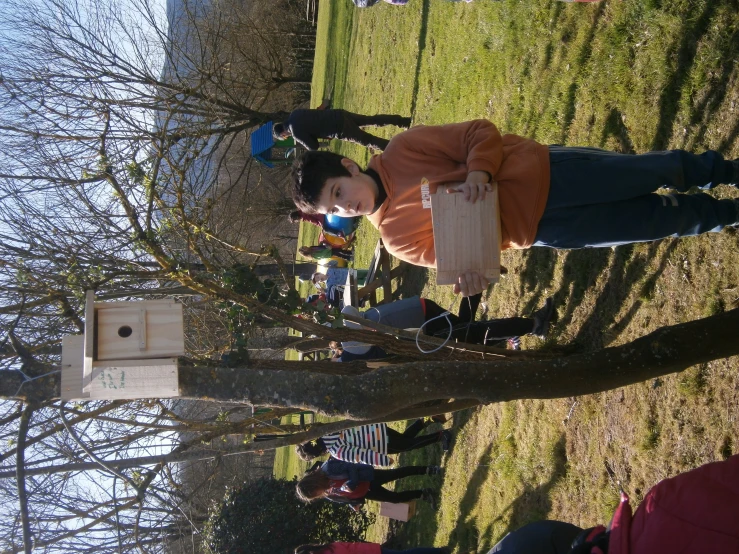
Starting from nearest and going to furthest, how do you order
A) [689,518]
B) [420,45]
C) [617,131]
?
[689,518]
[617,131]
[420,45]

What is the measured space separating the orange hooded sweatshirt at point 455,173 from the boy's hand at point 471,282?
0.40m

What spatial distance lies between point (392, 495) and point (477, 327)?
353cm

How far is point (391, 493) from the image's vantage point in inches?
325

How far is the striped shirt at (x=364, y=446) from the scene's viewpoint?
727 centimetres

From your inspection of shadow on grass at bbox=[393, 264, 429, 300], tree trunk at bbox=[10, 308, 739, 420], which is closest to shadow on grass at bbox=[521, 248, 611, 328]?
tree trunk at bbox=[10, 308, 739, 420]

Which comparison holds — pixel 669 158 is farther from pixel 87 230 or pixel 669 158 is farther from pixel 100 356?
pixel 87 230

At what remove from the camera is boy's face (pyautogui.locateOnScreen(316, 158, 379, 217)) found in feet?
11.5

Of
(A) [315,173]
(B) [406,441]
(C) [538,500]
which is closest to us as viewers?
(A) [315,173]

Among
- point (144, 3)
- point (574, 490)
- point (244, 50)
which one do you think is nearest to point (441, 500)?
point (574, 490)

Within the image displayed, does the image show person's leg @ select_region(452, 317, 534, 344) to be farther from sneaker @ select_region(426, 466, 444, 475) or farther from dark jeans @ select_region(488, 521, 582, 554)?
sneaker @ select_region(426, 466, 444, 475)

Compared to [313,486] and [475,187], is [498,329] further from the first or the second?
[313,486]

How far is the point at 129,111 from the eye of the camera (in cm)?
920

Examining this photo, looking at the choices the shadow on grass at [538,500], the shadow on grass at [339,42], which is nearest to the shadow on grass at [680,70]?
Answer: the shadow on grass at [538,500]

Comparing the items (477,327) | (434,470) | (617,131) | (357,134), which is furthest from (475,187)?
(434,470)
